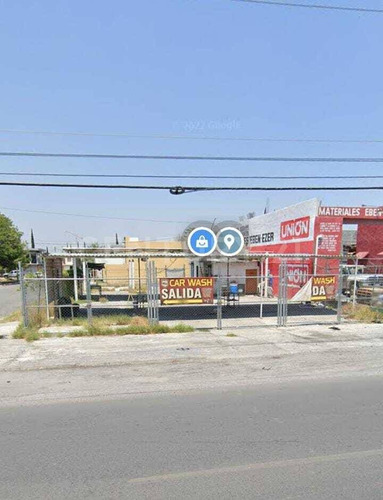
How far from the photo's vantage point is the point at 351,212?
51.0ft

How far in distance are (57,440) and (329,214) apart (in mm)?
15113

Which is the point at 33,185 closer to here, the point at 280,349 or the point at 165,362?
the point at 165,362

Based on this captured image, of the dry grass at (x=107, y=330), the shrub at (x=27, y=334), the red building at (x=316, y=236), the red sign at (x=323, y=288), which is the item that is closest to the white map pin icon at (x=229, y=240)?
the red building at (x=316, y=236)

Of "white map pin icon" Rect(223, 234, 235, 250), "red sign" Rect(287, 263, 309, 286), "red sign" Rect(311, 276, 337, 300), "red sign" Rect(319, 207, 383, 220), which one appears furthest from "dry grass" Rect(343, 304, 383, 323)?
"white map pin icon" Rect(223, 234, 235, 250)

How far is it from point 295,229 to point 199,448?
1563 cm

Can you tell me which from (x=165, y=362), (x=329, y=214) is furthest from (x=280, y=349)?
(x=329, y=214)

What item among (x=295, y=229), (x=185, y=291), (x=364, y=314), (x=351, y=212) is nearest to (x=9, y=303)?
(x=185, y=291)

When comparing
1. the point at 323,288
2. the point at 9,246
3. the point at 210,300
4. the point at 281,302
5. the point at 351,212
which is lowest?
the point at 281,302

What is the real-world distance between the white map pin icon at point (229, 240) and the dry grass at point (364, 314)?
17.1 ft

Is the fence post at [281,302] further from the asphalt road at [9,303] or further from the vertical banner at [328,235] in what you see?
the asphalt road at [9,303]

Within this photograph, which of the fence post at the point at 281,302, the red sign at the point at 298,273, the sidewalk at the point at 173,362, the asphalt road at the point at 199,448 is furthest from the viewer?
the red sign at the point at 298,273

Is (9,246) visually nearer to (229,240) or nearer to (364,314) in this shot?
(229,240)

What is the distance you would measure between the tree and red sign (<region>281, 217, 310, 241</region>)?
3862 cm

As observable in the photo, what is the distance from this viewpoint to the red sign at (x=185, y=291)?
10.0 meters
